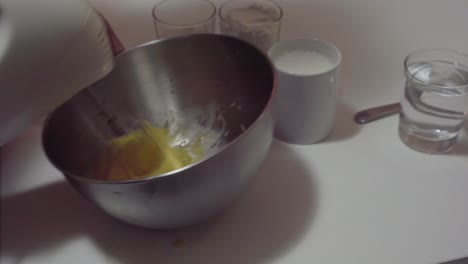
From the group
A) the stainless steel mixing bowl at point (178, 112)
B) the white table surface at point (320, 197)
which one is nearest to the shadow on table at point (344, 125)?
the white table surface at point (320, 197)

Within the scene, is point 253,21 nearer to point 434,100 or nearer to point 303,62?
point 303,62

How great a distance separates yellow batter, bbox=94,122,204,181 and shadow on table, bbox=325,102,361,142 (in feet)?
0.60

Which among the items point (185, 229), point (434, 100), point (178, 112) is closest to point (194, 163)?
point (185, 229)

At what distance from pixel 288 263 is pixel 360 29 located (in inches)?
14.8

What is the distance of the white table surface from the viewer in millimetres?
547

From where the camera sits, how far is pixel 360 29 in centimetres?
74

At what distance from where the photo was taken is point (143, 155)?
2.03ft

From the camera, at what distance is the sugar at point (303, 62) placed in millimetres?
633

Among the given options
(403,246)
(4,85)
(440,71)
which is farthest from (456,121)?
(4,85)

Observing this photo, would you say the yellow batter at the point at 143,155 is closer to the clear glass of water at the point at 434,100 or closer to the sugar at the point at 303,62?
the sugar at the point at 303,62

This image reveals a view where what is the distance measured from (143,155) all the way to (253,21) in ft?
0.77

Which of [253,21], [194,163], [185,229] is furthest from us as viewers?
[253,21]

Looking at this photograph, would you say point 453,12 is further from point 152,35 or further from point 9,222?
point 9,222

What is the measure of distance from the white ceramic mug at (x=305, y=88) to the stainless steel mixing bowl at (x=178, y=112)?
0.03 m
